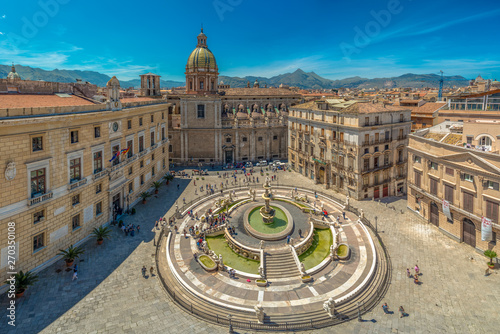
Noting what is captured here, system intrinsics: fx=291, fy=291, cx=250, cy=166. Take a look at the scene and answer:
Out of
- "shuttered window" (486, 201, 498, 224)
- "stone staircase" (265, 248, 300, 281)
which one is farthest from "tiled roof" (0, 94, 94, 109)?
"shuttered window" (486, 201, 498, 224)

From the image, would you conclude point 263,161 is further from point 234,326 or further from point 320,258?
point 234,326

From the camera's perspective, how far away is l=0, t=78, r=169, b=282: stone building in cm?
2222

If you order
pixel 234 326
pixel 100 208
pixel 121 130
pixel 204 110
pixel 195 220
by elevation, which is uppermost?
pixel 204 110

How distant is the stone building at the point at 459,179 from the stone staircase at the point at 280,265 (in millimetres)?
18829

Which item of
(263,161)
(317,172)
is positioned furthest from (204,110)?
(317,172)

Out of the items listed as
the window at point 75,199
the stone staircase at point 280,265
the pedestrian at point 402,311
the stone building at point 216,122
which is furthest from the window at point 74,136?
the stone building at point 216,122

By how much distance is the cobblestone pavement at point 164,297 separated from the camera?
19.9 meters

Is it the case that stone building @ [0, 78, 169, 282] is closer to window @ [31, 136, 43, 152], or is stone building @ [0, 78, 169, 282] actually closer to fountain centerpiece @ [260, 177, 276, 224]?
window @ [31, 136, 43, 152]

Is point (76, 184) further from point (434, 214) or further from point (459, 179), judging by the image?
point (434, 214)

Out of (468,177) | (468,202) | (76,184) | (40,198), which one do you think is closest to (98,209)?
(76,184)

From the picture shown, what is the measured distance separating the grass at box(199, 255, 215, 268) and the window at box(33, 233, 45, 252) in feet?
45.1

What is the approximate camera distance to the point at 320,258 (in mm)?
29250

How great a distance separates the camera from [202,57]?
232 feet

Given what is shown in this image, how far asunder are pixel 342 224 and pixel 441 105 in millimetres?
41575
